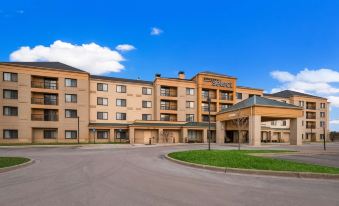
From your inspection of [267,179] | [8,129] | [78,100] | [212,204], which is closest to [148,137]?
[78,100]

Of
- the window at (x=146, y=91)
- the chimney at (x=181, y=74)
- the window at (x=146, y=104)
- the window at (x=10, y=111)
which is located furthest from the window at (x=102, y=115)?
the chimney at (x=181, y=74)

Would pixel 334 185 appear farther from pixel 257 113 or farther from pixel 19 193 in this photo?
pixel 257 113

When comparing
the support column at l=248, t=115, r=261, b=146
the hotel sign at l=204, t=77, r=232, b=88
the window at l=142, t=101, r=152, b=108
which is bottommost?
the support column at l=248, t=115, r=261, b=146

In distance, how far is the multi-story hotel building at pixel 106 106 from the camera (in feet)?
132

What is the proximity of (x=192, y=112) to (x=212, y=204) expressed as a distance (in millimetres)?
45473

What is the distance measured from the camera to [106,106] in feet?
156

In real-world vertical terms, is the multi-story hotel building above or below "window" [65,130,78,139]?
above

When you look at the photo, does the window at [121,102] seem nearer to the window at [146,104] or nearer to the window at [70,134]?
the window at [146,104]

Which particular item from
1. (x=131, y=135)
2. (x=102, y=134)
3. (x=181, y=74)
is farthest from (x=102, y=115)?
(x=181, y=74)

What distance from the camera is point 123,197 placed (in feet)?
23.6

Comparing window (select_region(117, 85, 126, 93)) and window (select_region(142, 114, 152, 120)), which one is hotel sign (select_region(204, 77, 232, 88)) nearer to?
window (select_region(142, 114, 152, 120))

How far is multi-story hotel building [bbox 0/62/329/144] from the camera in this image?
40.2m

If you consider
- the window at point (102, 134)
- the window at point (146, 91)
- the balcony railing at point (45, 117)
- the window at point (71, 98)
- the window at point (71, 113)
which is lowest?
the window at point (102, 134)

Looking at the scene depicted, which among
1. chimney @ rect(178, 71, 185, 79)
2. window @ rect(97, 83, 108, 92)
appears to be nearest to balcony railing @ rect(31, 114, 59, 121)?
window @ rect(97, 83, 108, 92)
